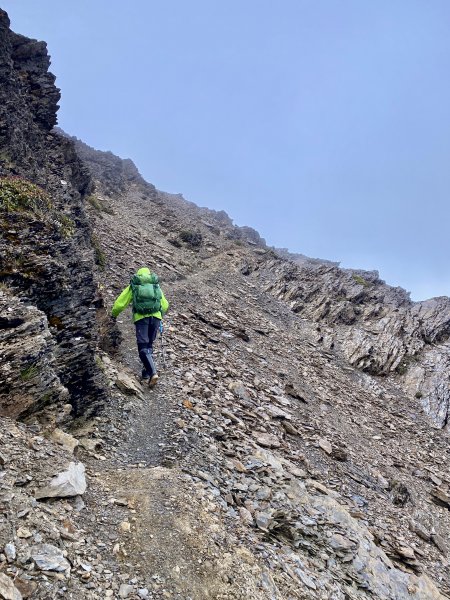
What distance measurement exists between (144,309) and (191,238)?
29745mm

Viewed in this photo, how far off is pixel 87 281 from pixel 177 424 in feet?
14.3

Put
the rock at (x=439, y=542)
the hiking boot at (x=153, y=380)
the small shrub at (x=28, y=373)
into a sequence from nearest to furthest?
the small shrub at (x=28, y=373) < the rock at (x=439, y=542) < the hiking boot at (x=153, y=380)

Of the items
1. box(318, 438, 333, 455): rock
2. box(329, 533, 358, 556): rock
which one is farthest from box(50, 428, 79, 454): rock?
box(318, 438, 333, 455): rock

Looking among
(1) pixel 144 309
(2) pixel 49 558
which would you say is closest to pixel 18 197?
(1) pixel 144 309

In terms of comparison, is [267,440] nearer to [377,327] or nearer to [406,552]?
[406,552]

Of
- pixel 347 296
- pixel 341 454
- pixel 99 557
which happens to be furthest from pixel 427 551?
pixel 347 296

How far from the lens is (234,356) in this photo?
17.2 m

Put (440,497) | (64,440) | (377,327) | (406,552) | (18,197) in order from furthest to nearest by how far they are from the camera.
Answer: (377,327) → (440,497) → (18,197) → (406,552) → (64,440)

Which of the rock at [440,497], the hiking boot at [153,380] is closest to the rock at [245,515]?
the hiking boot at [153,380]

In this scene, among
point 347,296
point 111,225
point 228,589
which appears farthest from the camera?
point 347,296

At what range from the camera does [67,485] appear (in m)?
6.24

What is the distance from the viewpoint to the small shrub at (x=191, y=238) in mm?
40188

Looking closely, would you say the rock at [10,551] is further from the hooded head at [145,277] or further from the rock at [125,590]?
the hooded head at [145,277]

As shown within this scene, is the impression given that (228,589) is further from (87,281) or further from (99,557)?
(87,281)
